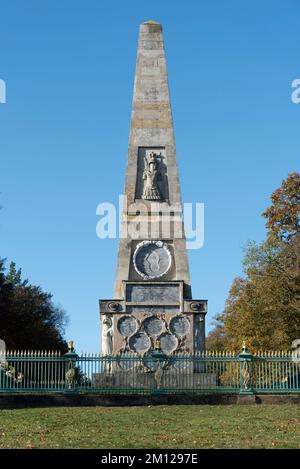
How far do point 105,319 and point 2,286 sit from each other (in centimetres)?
1897

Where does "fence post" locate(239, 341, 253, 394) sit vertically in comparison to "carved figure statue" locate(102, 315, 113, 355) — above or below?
below

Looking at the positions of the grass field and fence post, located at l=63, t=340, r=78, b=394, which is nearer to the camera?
the grass field

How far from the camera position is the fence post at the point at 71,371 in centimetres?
2434

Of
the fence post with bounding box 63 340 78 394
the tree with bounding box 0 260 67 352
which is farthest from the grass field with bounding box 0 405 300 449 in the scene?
the tree with bounding box 0 260 67 352

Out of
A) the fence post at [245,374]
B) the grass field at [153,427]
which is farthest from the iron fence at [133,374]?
the grass field at [153,427]

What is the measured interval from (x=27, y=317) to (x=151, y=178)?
25071 mm

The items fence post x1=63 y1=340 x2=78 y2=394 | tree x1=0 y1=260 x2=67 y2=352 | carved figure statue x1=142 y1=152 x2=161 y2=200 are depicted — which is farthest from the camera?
tree x1=0 y1=260 x2=67 y2=352

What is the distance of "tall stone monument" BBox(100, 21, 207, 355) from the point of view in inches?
1172

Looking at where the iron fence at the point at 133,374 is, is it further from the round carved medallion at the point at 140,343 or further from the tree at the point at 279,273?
the tree at the point at 279,273

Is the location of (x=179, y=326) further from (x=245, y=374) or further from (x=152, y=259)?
(x=245, y=374)

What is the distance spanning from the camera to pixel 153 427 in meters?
17.2

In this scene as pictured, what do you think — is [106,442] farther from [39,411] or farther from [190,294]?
[190,294]

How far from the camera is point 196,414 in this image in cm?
2045

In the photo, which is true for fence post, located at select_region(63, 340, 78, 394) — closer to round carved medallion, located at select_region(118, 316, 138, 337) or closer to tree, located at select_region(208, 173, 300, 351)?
round carved medallion, located at select_region(118, 316, 138, 337)
